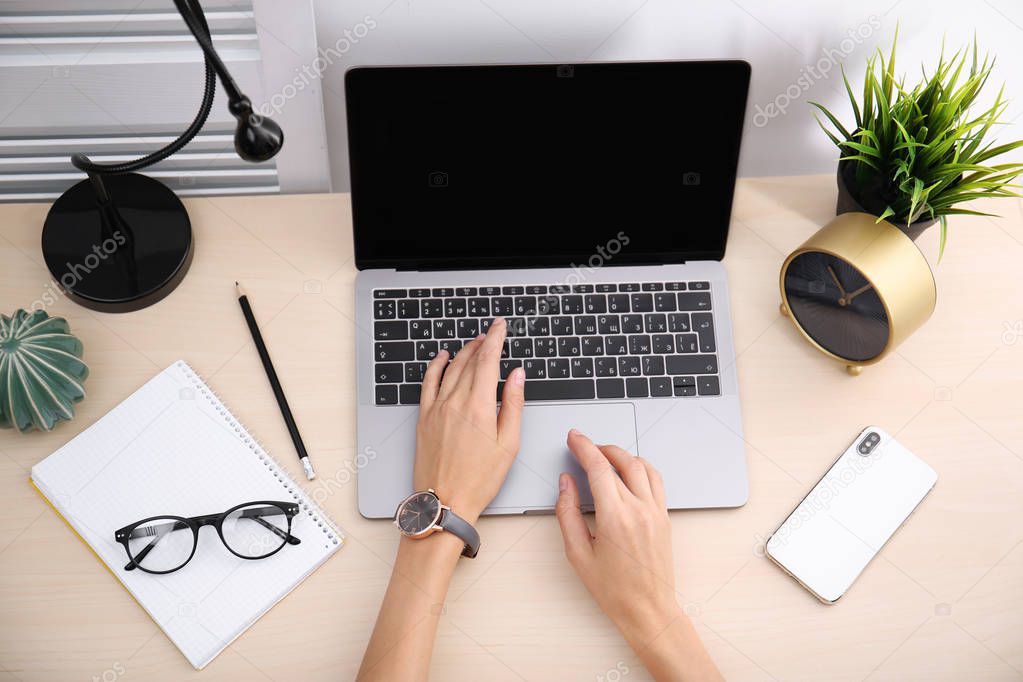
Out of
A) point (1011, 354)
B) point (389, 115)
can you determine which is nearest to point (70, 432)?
point (389, 115)

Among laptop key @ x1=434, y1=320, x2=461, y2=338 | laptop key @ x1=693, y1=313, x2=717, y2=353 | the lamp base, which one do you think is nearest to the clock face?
laptop key @ x1=693, y1=313, x2=717, y2=353

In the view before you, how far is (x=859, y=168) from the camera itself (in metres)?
1.00

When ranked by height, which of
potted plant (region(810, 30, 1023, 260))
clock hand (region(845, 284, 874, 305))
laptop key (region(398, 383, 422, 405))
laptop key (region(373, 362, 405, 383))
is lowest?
laptop key (region(398, 383, 422, 405))

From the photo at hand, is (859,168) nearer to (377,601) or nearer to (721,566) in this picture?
(721,566)

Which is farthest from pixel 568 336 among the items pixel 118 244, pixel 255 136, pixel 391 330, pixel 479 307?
pixel 118 244

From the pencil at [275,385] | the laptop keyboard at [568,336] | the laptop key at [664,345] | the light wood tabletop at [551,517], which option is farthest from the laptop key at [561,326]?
the pencil at [275,385]

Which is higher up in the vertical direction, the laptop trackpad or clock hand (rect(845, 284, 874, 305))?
clock hand (rect(845, 284, 874, 305))

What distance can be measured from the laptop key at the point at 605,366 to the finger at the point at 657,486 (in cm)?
11

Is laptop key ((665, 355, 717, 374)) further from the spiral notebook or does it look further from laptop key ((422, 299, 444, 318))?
the spiral notebook

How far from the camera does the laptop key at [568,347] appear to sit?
101cm

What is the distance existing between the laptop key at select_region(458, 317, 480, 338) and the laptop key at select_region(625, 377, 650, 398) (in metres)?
0.19

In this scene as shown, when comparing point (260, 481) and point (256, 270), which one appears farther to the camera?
point (256, 270)

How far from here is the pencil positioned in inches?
38.1

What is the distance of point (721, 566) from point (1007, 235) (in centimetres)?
60
